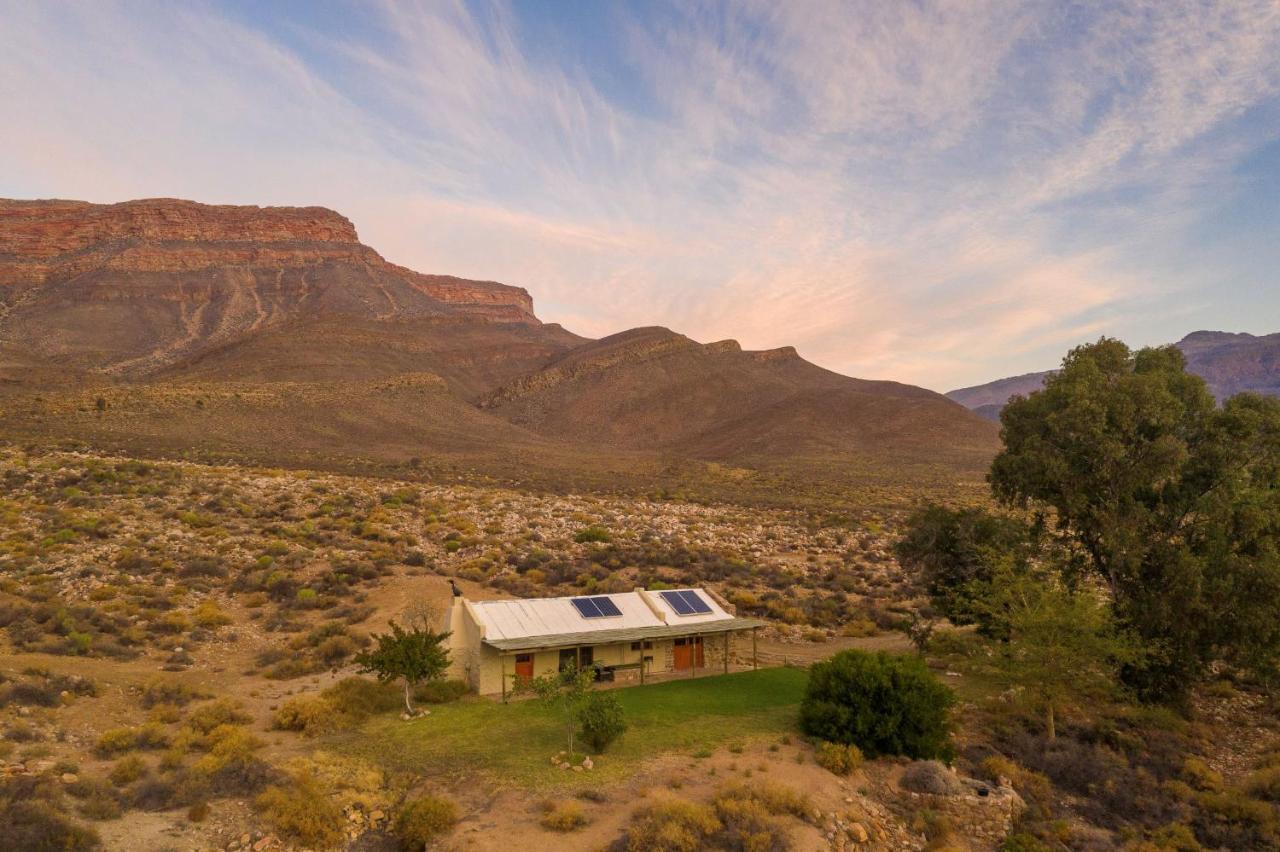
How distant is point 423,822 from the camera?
45.3ft

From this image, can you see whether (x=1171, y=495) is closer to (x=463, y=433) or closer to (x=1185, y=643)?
(x=1185, y=643)

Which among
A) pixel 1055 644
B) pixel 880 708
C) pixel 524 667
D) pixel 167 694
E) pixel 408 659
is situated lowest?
pixel 880 708

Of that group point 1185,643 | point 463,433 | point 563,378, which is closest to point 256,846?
point 1185,643

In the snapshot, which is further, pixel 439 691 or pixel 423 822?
pixel 439 691

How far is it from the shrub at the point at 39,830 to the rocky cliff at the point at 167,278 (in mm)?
117466

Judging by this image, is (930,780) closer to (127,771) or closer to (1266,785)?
(1266,785)

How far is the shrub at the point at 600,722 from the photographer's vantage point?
55.9 feet

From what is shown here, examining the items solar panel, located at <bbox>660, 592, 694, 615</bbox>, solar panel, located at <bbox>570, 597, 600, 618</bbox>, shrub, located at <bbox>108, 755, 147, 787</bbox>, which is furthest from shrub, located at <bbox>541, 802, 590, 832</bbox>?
solar panel, located at <bbox>660, 592, 694, 615</bbox>

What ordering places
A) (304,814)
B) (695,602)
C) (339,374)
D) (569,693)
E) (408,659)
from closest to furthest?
(304,814) → (569,693) → (408,659) → (695,602) → (339,374)

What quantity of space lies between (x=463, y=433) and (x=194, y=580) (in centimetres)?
6963

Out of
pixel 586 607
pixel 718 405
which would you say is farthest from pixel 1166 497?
pixel 718 405

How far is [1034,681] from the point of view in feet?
65.8

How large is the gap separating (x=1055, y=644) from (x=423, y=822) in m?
16.6

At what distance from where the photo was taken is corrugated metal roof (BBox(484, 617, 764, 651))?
68.1ft
